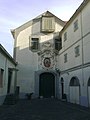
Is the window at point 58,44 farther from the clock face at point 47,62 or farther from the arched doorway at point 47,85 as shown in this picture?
the arched doorway at point 47,85

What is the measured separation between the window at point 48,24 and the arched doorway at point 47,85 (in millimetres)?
5772

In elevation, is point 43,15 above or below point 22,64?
above

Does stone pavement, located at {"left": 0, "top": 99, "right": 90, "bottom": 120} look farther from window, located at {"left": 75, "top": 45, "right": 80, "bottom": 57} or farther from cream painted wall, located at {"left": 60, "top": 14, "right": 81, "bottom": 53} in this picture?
cream painted wall, located at {"left": 60, "top": 14, "right": 81, "bottom": 53}

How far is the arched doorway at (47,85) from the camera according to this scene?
26667 mm

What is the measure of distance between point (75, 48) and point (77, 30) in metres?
1.75

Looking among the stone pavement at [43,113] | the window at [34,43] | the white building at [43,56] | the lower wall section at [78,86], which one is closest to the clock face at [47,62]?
the white building at [43,56]

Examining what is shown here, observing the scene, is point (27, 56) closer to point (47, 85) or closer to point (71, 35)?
point (47, 85)

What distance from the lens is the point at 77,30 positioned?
19859 millimetres

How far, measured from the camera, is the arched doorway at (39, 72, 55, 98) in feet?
87.5

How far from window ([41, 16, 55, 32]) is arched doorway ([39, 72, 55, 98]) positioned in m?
5.77

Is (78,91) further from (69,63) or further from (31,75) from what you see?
(31,75)

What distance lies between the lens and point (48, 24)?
2766 cm

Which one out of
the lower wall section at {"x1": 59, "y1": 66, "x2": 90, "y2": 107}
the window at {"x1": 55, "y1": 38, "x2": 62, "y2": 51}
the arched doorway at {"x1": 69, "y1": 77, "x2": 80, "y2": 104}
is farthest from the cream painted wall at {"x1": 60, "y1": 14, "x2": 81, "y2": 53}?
the arched doorway at {"x1": 69, "y1": 77, "x2": 80, "y2": 104}

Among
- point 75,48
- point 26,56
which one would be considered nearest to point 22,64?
point 26,56
